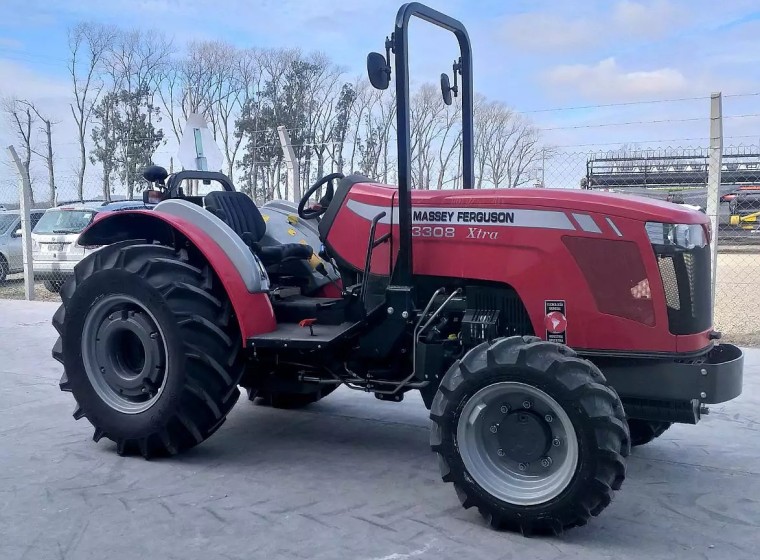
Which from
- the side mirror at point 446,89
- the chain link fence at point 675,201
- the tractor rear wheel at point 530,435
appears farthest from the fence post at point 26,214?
the tractor rear wheel at point 530,435

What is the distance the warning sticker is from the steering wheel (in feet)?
5.35

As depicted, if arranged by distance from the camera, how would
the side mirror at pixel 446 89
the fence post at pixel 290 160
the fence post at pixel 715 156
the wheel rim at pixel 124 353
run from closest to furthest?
the wheel rim at pixel 124 353 → the side mirror at pixel 446 89 → the fence post at pixel 715 156 → the fence post at pixel 290 160

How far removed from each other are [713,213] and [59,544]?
6.37 metres

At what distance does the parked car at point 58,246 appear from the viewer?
13.2 metres

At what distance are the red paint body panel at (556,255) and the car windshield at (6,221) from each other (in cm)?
1346

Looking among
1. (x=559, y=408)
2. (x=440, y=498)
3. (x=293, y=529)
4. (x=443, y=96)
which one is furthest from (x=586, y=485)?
(x=443, y=96)

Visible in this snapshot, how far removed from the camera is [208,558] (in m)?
3.33

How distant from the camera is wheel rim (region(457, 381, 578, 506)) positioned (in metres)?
3.50

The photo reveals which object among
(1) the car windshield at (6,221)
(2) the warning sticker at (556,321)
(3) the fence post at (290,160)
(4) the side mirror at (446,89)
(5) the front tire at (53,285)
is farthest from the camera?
(1) the car windshield at (6,221)

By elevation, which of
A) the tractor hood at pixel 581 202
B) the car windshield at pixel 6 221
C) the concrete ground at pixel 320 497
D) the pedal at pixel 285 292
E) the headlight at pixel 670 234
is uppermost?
the car windshield at pixel 6 221

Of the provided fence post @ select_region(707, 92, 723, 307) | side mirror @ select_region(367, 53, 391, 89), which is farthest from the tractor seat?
fence post @ select_region(707, 92, 723, 307)

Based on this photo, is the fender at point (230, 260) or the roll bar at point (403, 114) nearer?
the roll bar at point (403, 114)

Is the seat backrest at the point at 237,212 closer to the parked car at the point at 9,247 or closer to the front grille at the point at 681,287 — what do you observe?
the front grille at the point at 681,287

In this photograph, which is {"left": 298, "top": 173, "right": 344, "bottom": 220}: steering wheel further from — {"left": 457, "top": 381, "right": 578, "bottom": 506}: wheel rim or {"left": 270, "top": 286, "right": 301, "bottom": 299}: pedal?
{"left": 457, "top": 381, "right": 578, "bottom": 506}: wheel rim
